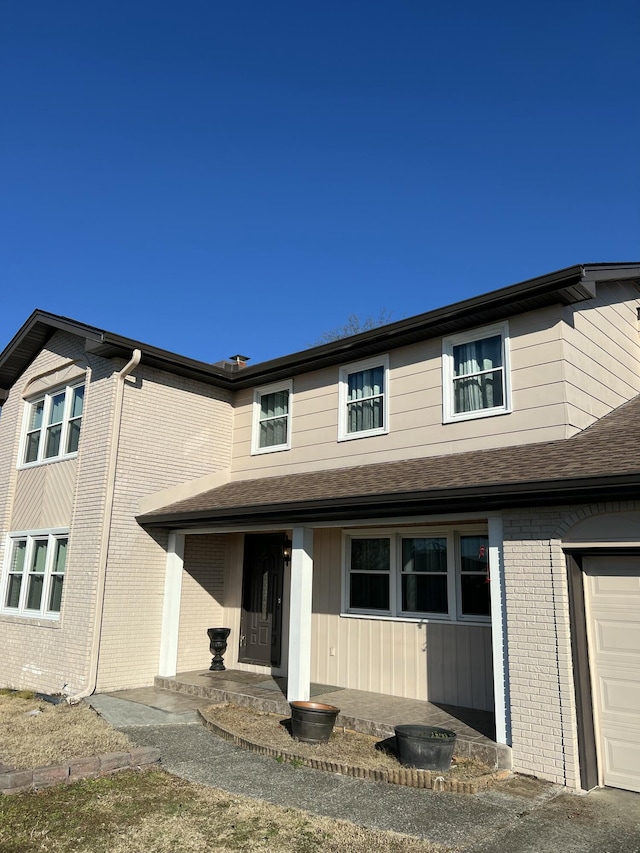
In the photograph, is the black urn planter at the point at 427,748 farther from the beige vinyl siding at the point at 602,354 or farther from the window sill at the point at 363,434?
the window sill at the point at 363,434

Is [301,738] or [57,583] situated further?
[57,583]

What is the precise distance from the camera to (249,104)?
1312 centimetres

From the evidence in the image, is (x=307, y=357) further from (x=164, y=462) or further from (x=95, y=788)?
(x=95, y=788)

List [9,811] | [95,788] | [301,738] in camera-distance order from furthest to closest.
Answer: [301,738]
[95,788]
[9,811]

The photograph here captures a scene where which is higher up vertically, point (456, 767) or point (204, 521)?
point (204, 521)

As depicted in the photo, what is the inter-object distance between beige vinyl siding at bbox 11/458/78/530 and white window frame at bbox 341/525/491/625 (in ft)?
17.7

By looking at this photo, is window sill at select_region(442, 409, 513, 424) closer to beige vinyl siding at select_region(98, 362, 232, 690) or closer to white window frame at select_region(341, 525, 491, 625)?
white window frame at select_region(341, 525, 491, 625)

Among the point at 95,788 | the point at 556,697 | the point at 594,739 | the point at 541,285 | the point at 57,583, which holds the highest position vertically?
the point at 541,285

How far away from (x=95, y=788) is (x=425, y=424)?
647cm

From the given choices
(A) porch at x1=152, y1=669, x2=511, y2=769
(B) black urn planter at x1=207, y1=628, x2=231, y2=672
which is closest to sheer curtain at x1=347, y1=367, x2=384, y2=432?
(A) porch at x1=152, y1=669, x2=511, y2=769

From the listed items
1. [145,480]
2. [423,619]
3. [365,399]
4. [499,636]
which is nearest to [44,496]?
[145,480]

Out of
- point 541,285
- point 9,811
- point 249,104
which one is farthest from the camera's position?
point 249,104

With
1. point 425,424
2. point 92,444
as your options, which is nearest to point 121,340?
point 92,444

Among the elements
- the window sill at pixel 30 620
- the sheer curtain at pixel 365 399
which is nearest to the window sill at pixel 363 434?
the sheer curtain at pixel 365 399
